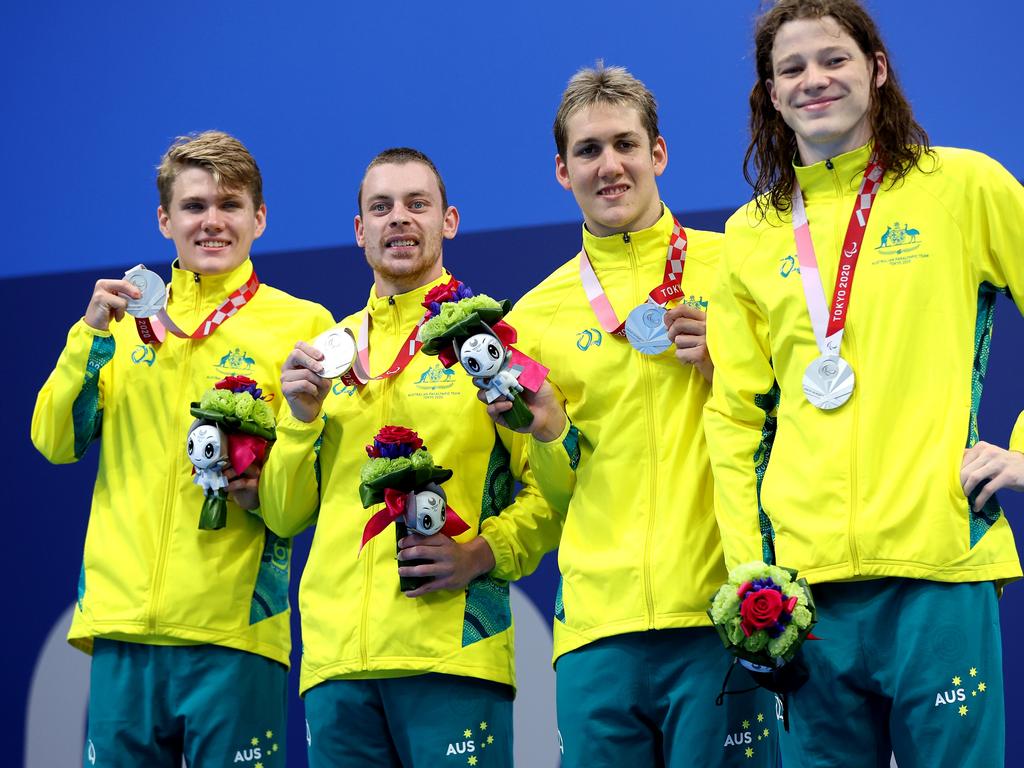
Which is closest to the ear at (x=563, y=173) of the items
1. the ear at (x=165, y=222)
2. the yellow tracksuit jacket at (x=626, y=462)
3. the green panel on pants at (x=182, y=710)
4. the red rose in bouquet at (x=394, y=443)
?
the yellow tracksuit jacket at (x=626, y=462)

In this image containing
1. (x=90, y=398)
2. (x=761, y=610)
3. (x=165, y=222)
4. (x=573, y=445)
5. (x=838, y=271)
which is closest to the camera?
(x=761, y=610)

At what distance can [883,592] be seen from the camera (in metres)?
2.69

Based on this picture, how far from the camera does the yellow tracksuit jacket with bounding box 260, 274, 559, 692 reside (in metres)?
3.42

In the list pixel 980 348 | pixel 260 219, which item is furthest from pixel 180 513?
pixel 980 348

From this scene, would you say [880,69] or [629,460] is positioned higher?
[880,69]

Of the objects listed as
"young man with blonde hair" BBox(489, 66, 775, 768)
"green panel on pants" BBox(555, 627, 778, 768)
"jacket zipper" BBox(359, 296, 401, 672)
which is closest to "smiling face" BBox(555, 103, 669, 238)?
"young man with blonde hair" BBox(489, 66, 775, 768)

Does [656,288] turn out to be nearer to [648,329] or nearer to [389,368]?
[648,329]

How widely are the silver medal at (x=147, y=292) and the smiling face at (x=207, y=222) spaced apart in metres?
0.22

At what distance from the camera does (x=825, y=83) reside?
2.86m

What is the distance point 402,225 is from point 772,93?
1139 mm

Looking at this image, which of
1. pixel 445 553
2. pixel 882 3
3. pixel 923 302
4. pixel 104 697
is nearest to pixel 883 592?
pixel 923 302

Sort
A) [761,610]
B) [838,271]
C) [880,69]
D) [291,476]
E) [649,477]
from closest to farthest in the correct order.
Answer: [761,610] → [838,271] → [880,69] → [649,477] → [291,476]

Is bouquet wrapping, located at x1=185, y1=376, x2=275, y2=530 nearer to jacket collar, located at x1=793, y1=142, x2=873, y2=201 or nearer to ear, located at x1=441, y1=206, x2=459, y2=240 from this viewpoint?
ear, located at x1=441, y1=206, x2=459, y2=240

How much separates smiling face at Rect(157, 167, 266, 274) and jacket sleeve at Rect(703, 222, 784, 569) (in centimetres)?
161
